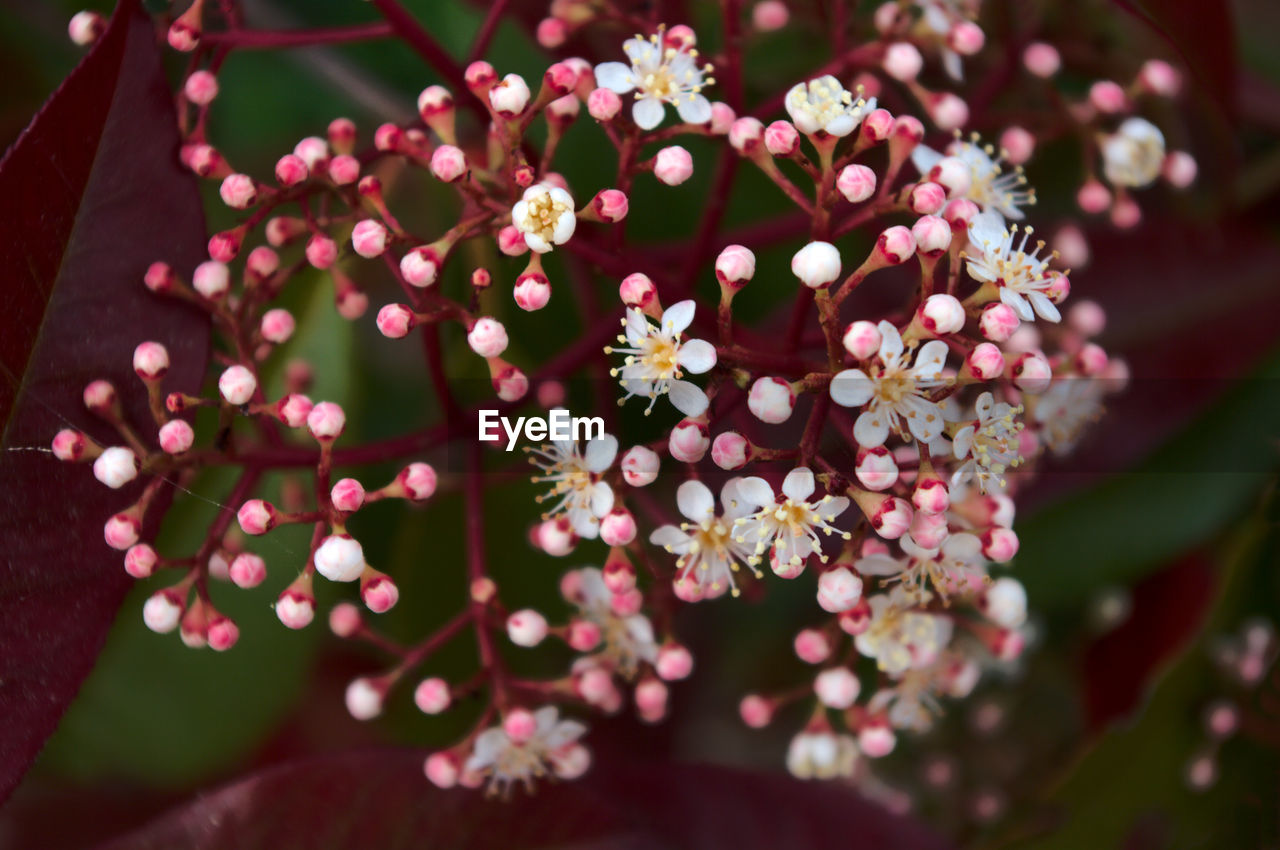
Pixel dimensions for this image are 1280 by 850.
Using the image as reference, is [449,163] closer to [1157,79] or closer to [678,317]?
[678,317]

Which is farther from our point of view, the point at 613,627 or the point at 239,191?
the point at 613,627

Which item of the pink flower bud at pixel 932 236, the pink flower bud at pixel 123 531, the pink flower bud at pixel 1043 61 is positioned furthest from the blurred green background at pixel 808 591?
the pink flower bud at pixel 932 236

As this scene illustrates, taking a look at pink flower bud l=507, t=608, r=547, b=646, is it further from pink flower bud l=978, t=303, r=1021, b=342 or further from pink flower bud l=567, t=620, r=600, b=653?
pink flower bud l=978, t=303, r=1021, b=342

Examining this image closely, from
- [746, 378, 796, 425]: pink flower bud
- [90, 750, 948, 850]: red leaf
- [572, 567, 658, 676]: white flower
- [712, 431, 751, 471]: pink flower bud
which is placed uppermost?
[746, 378, 796, 425]: pink flower bud

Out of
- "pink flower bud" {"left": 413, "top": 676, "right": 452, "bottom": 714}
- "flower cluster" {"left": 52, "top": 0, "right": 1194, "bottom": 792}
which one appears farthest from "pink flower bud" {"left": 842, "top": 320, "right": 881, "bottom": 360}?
"pink flower bud" {"left": 413, "top": 676, "right": 452, "bottom": 714}

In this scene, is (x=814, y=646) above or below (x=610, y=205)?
below

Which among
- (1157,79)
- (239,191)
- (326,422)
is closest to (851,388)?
(326,422)

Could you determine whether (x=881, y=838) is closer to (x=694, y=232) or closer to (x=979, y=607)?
(x=979, y=607)
